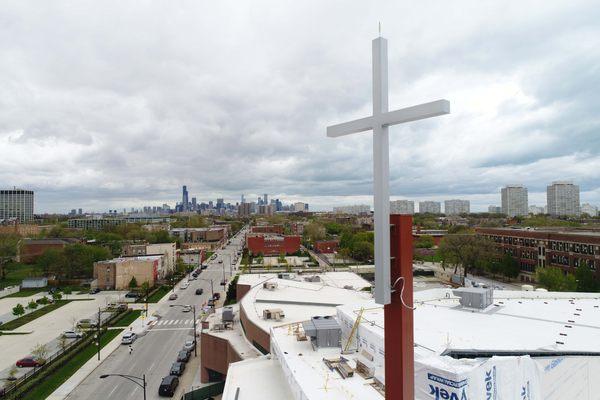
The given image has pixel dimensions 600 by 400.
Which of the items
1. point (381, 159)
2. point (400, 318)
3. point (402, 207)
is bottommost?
point (400, 318)

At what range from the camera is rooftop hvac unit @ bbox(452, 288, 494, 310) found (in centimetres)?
2584

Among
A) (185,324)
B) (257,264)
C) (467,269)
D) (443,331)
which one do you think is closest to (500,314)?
(443,331)

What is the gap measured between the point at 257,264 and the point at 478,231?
1897 inches

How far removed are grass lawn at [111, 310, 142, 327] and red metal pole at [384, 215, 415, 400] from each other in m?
44.7

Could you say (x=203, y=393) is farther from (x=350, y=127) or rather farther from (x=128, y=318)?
(x=128, y=318)

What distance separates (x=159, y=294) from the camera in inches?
2446

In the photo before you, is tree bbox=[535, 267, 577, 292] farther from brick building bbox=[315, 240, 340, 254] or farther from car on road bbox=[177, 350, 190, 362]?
brick building bbox=[315, 240, 340, 254]

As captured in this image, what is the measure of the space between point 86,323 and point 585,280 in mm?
63825

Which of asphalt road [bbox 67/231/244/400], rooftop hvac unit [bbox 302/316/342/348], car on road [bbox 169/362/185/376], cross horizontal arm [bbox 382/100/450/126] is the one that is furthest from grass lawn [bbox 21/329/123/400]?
cross horizontal arm [bbox 382/100/450/126]

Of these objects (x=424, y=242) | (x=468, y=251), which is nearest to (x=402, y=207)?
(x=468, y=251)

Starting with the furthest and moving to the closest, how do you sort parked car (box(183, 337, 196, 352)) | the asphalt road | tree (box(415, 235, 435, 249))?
tree (box(415, 235, 435, 249)) → parked car (box(183, 337, 196, 352)) → the asphalt road

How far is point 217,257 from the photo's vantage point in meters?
104

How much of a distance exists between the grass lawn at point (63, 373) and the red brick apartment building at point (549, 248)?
6346 cm

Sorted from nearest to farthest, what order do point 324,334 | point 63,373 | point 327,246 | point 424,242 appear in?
point 324,334 < point 63,373 < point 424,242 < point 327,246
